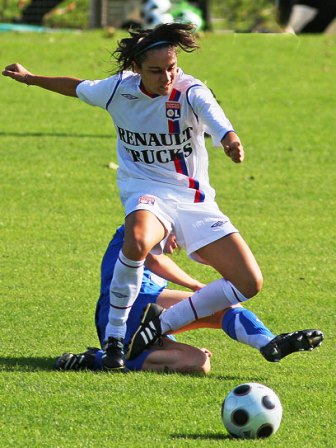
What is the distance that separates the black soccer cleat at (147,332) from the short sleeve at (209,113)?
103cm

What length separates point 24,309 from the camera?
788cm

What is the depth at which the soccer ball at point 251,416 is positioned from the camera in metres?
5.34

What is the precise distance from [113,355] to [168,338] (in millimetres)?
484

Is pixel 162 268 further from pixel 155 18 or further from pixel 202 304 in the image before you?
pixel 155 18

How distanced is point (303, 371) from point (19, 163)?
7394mm

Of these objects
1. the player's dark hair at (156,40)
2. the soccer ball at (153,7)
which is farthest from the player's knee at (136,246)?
the soccer ball at (153,7)

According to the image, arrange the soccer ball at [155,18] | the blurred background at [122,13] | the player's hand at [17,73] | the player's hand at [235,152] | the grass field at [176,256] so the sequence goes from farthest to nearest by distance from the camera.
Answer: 1. the blurred background at [122,13]
2. the soccer ball at [155,18]
3. the player's hand at [17,73]
4. the player's hand at [235,152]
5. the grass field at [176,256]

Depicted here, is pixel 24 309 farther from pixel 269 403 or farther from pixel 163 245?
pixel 269 403

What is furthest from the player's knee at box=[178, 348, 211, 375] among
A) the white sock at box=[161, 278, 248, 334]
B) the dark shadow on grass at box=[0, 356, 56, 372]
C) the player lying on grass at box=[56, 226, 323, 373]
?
the dark shadow on grass at box=[0, 356, 56, 372]

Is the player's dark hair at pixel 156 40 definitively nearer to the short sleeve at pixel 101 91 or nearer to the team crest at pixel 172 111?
the short sleeve at pixel 101 91

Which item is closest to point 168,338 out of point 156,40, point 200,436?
point 200,436

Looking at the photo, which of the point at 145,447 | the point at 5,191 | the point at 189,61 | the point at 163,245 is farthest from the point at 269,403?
the point at 189,61

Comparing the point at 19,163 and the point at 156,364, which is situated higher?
the point at 156,364

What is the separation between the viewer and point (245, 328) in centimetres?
658
